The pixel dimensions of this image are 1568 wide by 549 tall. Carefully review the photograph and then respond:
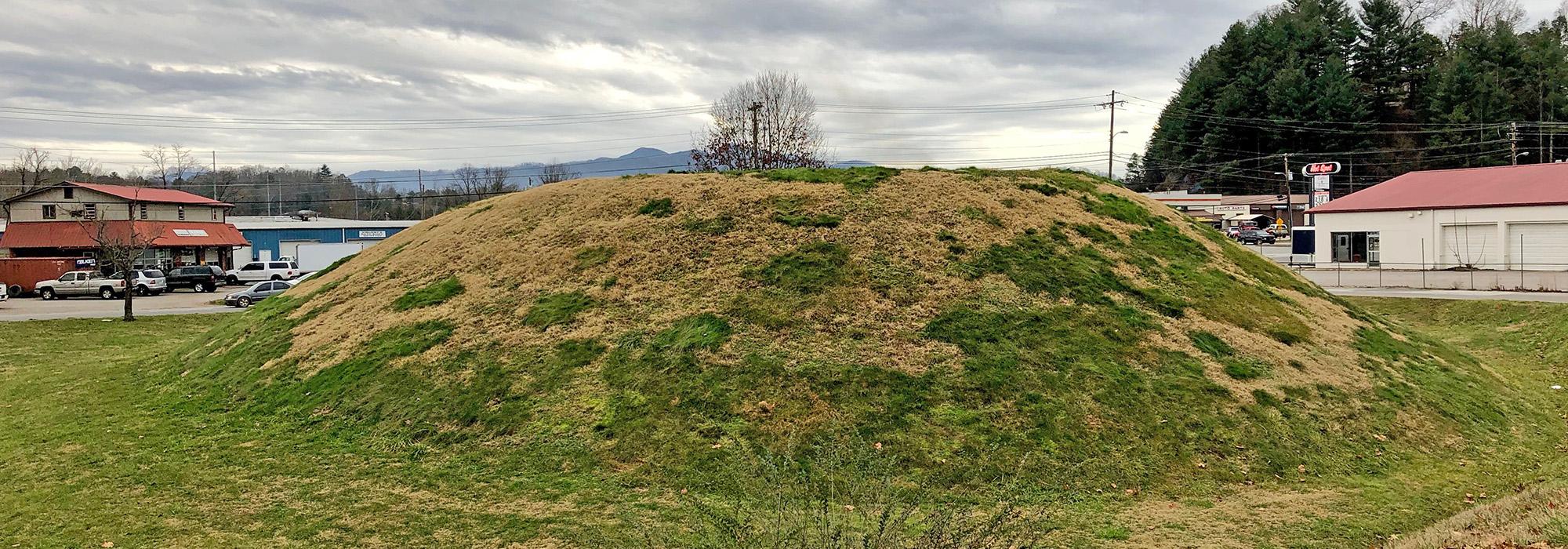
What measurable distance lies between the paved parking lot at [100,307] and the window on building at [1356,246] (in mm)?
50203

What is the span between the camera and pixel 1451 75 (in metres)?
76.5

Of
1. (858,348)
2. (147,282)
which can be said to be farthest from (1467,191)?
(147,282)

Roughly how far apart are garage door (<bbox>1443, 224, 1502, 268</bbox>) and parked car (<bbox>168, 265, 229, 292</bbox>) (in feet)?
195

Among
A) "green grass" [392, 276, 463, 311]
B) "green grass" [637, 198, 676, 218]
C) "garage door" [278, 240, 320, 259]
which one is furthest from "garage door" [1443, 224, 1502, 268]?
"garage door" [278, 240, 320, 259]

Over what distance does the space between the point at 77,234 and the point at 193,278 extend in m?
14.0

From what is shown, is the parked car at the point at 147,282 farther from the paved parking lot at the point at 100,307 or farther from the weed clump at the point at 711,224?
the weed clump at the point at 711,224

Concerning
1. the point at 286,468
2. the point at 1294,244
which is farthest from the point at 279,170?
the point at 286,468

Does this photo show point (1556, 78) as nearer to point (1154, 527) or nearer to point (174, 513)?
point (1154, 527)

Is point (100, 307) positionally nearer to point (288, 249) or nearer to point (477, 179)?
point (288, 249)

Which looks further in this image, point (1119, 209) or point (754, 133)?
point (754, 133)

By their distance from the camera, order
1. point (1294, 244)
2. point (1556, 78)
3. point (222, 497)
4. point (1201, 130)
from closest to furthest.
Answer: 1. point (222, 497)
2. point (1294, 244)
3. point (1556, 78)
4. point (1201, 130)

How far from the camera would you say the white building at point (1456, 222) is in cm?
3666

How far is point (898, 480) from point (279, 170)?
15412 cm

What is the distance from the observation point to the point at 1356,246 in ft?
146
